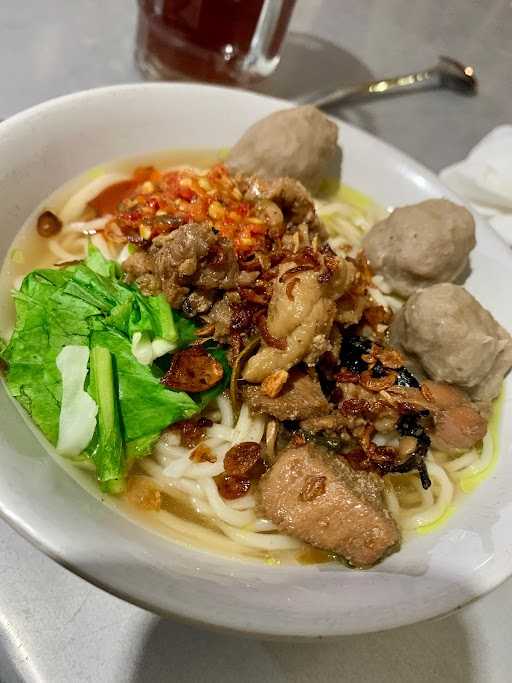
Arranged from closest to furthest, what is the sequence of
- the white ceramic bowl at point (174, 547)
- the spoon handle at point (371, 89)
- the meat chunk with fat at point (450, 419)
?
the white ceramic bowl at point (174, 547) < the meat chunk with fat at point (450, 419) < the spoon handle at point (371, 89)

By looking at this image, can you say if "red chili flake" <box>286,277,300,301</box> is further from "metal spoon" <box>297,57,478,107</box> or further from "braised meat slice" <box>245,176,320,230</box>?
"metal spoon" <box>297,57,478,107</box>

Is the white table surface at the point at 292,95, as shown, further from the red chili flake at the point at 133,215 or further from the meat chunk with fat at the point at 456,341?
the red chili flake at the point at 133,215

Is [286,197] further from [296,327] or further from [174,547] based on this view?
[174,547]

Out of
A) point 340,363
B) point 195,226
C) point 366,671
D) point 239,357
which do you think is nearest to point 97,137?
point 195,226

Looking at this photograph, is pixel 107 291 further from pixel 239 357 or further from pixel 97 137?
pixel 97 137

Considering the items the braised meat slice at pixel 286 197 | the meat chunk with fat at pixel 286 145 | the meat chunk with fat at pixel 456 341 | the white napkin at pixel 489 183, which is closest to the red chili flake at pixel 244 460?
the meat chunk with fat at pixel 456 341

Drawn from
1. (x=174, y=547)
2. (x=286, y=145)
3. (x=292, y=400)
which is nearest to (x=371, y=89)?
(x=286, y=145)
